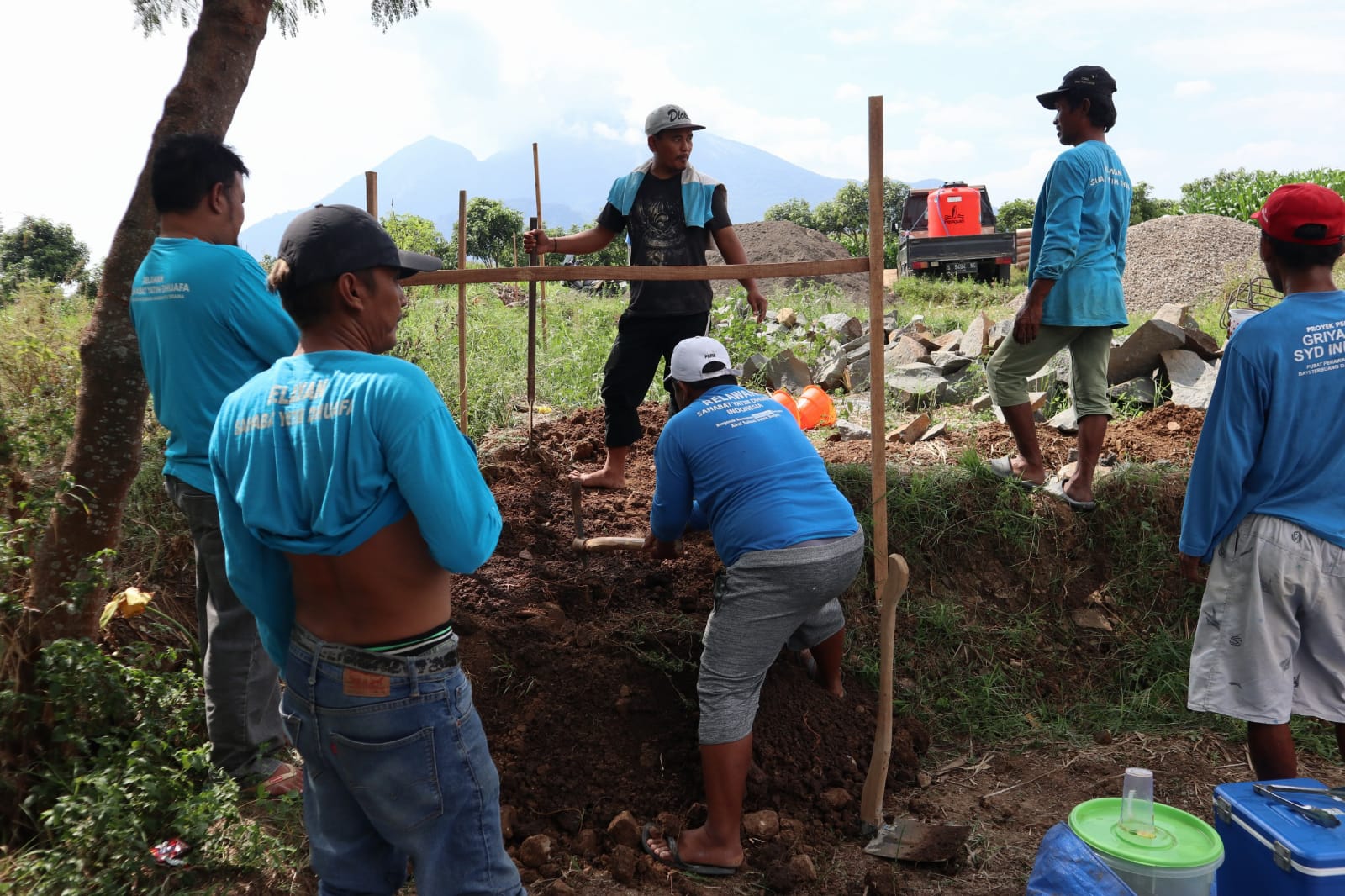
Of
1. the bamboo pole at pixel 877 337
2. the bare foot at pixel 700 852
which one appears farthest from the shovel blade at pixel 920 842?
the bamboo pole at pixel 877 337

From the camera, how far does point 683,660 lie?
11.8ft

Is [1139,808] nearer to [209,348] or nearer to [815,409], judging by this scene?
[209,348]

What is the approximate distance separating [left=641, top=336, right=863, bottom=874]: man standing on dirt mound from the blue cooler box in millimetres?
1178

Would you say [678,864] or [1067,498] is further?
[1067,498]

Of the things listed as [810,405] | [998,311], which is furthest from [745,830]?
[998,311]

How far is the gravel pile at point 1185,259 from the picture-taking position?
12148 mm

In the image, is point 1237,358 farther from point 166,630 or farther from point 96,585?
point 166,630

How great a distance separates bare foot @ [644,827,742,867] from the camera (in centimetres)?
288

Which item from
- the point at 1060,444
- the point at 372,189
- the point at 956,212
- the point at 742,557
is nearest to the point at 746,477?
the point at 742,557

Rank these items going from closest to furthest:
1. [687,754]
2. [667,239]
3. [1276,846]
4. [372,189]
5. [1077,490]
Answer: [1276,846], [687,754], [1077,490], [667,239], [372,189]

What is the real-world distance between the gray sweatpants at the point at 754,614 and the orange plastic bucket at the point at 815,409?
115 inches

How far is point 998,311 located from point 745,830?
880cm

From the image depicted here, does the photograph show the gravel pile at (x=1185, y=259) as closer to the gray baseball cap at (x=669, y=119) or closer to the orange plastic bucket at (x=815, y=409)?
the orange plastic bucket at (x=815, y=409)

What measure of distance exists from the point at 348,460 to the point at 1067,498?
3.62 m
